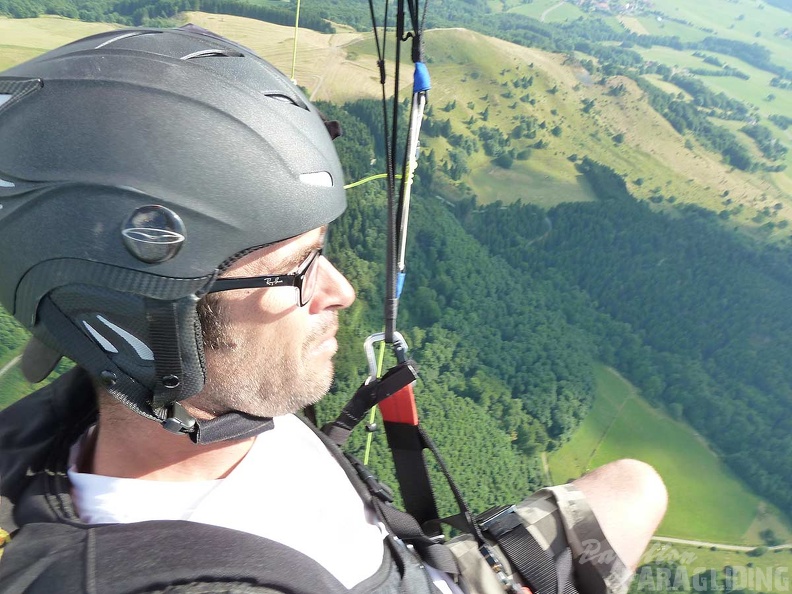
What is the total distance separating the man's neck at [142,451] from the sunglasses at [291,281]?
0.36m

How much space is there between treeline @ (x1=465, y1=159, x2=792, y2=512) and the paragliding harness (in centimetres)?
2975

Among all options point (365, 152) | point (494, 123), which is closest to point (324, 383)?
point (365, 152)

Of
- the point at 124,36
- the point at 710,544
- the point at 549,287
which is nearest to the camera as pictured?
the point at 124,36

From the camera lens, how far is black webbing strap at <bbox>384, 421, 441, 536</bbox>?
1.95m

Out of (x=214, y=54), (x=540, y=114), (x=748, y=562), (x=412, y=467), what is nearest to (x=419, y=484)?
(x=412, y=467)

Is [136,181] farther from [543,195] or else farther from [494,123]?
[494,123]

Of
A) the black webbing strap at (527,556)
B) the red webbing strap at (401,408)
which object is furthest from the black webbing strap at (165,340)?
the black webbing strap at (527,556)

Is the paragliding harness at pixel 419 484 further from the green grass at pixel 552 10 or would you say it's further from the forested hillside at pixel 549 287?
the green grass at pixel 552 10

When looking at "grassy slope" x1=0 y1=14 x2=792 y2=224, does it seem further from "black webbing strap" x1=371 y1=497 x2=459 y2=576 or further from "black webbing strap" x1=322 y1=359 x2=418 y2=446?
"black webbing strap" x1=371 y1=497 x2=459 y2=576

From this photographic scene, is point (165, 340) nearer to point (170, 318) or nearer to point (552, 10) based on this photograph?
point (170, 318)

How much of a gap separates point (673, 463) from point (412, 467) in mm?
28022

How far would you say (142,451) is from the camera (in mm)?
1283

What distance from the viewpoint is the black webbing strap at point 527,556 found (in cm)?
181

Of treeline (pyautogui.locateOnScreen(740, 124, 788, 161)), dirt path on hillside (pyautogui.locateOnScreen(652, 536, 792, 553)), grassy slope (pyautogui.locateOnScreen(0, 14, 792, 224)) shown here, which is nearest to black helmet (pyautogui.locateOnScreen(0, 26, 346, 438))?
dirt path on hillside (pyautogui.locateOnScreen(652, 536, 792, 553))
